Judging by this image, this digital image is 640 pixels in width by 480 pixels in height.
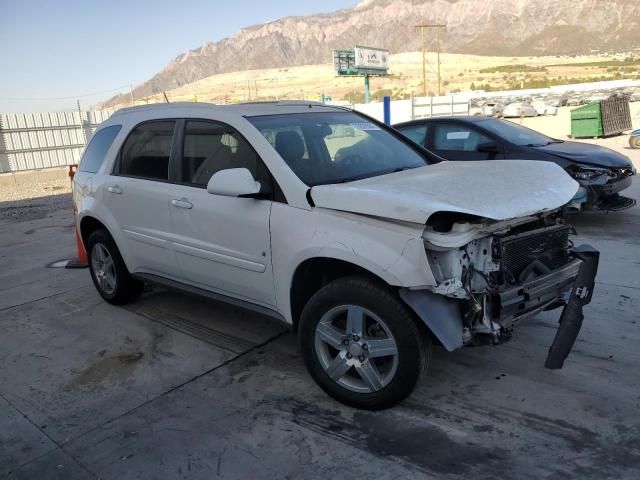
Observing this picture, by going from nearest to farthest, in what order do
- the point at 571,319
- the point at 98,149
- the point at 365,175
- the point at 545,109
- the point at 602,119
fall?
the point at 571,319 → the point at 365,175 → the point at 98,149 → the point at 602,119 → the point at 545,109

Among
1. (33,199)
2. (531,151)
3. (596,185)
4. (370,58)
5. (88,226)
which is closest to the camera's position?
(88,226)

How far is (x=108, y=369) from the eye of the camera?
413cm

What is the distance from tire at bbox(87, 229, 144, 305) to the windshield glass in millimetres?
5219

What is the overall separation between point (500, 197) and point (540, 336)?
A: 1.62 meters

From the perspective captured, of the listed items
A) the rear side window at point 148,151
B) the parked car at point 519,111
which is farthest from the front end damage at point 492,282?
the parked car at point 519,111

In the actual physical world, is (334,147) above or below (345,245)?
above

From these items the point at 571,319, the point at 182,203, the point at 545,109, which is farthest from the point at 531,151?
the point at 545,109

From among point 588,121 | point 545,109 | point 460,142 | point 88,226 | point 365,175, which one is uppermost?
point 365,175

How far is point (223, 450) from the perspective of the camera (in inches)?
120

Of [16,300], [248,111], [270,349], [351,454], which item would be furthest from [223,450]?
[16,300]

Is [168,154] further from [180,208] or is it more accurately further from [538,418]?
[538,418]

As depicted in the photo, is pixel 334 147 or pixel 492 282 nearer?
pixel 492 282

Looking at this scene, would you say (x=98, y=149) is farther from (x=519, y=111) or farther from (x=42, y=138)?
(x=519, y=111)

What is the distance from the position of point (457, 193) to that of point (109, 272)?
11.7ft
